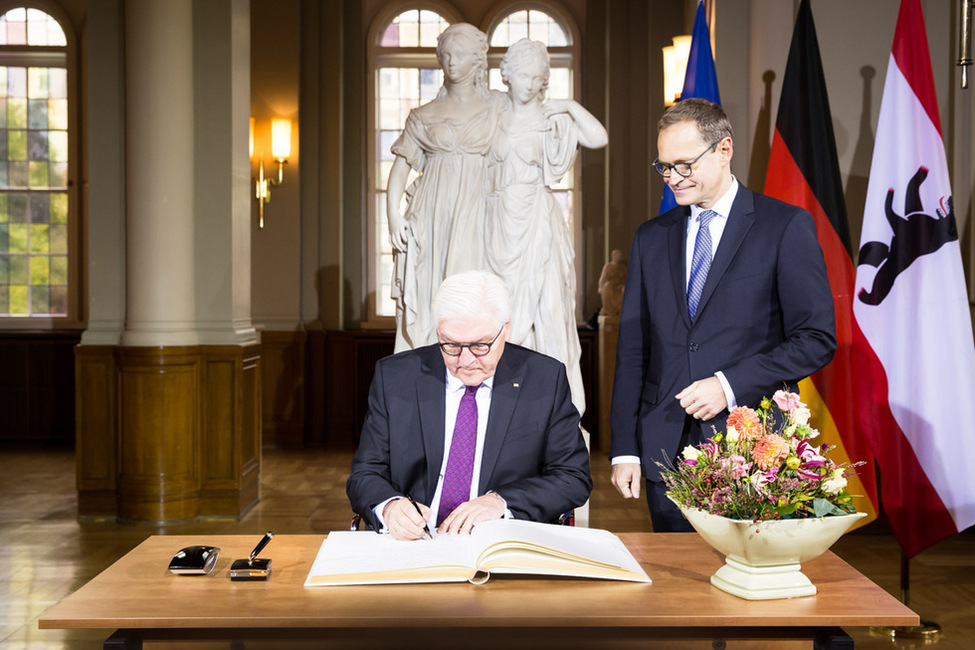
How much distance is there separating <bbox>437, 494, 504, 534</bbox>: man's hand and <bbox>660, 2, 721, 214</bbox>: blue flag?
3.47 meters

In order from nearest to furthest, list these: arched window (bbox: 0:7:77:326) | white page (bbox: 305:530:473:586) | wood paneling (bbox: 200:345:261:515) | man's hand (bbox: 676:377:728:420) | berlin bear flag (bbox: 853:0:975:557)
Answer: white page (bbox: 305:530:473:586) < man's hand (bbox: 676:377:728:420) < berlin bear flag (bbox: 853:0:975:557) < wood paneling (bbox: 200:345:261:515) < arched window (bbox: 0:7:77:326)

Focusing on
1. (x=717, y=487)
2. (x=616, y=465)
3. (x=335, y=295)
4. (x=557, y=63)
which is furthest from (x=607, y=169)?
(x=717, y=487)

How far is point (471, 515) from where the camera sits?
1.97 metres

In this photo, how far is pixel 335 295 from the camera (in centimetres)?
971

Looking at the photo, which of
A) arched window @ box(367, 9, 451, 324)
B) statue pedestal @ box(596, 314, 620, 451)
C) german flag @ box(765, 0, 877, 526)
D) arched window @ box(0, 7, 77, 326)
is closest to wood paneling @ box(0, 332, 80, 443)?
arched window @ box(0, 7, 77, 326)

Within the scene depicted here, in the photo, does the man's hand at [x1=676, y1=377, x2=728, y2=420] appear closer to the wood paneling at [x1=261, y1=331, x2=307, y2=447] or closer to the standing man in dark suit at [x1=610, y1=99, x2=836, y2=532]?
the standing man in dark suit at [x1=610, y1=99, x2=836, y2=532]

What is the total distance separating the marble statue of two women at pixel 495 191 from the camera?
4.68 m

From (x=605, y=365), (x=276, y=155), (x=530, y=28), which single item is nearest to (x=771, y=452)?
(x=605, y=365)

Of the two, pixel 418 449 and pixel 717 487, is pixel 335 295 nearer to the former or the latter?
pixel 418 449

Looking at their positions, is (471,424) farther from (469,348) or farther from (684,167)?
(684,167)

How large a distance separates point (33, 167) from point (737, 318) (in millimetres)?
9110

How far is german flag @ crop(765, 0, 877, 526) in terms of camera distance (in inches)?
177

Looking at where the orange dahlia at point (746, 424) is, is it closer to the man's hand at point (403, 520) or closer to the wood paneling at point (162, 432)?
the man's hand at point (403, 520)

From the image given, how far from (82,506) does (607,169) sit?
5899 millimetres
